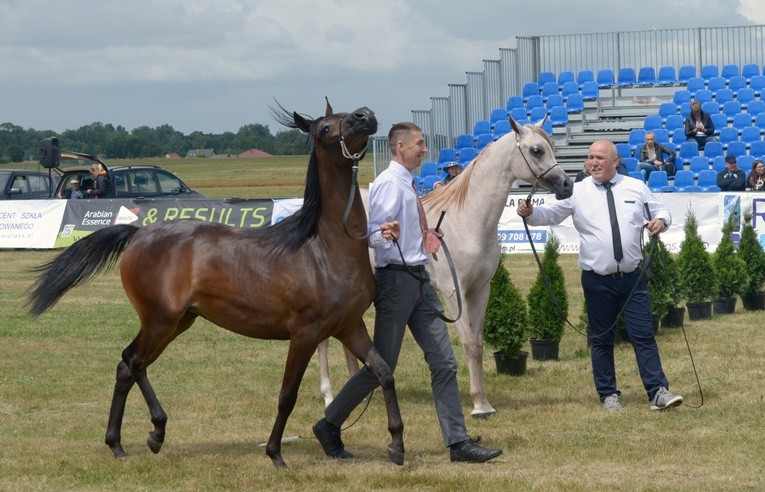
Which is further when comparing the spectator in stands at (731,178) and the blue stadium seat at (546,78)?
the blue stadium seat at (546,78)

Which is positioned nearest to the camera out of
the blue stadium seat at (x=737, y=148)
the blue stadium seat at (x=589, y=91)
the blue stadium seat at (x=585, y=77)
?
the blue stadium seat at (x=737, y=148)

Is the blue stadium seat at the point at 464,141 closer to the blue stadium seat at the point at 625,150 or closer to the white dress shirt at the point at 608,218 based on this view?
the blue stadium seat at the point at 625,150

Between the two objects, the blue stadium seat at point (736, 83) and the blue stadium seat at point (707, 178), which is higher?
the blue stadium seat at point (736, 83)

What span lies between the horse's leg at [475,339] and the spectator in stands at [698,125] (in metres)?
16.2

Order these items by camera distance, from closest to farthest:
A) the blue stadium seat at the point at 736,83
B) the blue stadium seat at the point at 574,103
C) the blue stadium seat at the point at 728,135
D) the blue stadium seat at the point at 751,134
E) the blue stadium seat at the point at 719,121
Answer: the blue stadium seat at the point at 751,134, the blue stadium seat at the point at 728,135, the blue stadium seat at the point at 719,121, the blue stadium seat at the point at 736,83, the blue stadium seat at the point at 574,103

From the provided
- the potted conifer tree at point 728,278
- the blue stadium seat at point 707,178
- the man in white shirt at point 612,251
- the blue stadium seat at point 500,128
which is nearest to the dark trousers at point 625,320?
the man in white shirt at point 612,251

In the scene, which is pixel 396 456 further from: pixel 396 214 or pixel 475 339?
pixel 475 339

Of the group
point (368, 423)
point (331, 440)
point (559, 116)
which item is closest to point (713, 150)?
point (559, 116)

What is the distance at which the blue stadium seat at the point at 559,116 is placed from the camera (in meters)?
26.4

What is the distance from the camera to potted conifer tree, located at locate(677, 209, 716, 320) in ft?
45.3

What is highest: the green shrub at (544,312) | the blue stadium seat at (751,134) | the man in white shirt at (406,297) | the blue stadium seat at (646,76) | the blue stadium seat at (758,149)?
the blue stadium seat at (646,76)

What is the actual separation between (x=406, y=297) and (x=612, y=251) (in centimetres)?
224

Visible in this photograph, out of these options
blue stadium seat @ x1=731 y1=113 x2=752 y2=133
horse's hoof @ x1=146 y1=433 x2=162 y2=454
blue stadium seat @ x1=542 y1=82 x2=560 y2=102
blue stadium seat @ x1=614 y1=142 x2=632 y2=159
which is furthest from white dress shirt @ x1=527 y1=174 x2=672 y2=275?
blue stadium seat @ x1=542 y1=82 x2=560 y2=102

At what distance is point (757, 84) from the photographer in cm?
2611
